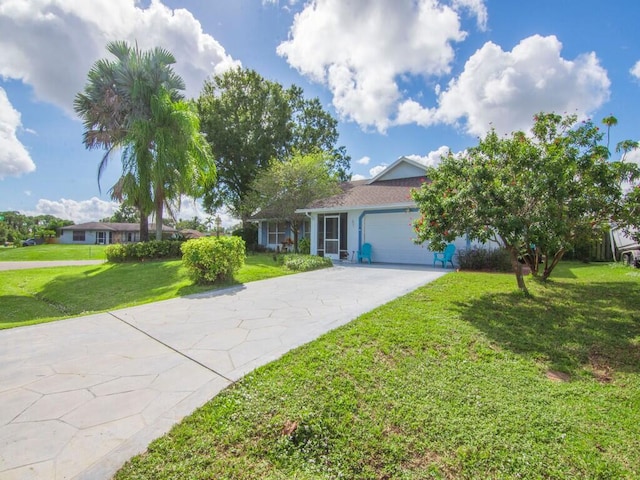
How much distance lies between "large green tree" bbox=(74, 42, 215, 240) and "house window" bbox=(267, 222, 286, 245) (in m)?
5.99

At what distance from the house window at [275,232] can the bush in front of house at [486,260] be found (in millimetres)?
12001

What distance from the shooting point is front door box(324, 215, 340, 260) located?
1503 centimetres

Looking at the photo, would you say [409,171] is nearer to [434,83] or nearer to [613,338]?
[434,83]

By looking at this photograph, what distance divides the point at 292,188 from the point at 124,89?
32.5 ft

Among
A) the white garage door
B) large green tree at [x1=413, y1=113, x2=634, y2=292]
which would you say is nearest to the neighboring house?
the white garage door

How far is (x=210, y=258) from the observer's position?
26.8 ft

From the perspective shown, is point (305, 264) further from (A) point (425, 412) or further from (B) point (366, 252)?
(A) point (425, 412)

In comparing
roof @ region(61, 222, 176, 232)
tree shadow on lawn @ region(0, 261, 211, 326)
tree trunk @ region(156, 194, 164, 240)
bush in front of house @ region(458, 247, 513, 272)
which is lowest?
tree shadow on lawn @ region(0, 261, 211, 326)

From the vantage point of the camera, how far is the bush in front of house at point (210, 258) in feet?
26.6

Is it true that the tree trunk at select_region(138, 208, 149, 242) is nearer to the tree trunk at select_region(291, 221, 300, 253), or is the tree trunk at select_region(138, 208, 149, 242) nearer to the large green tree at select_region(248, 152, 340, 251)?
the large green tree at select_region(248, 152, 340, 251)

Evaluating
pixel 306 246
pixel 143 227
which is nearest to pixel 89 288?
pixel 143 227

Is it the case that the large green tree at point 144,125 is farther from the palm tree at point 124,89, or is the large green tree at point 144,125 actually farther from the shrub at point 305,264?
the shrub at point 305,264

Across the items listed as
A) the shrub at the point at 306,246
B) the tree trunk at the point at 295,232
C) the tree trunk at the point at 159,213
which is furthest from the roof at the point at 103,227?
the shrub at the point at 306,246

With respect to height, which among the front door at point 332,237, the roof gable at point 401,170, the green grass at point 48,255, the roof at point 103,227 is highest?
the roof gable at point 401,170
